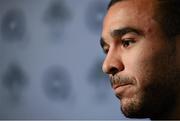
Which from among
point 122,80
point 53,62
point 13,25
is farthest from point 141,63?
point 13,25

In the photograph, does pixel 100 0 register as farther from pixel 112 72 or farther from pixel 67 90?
pixel 112 72

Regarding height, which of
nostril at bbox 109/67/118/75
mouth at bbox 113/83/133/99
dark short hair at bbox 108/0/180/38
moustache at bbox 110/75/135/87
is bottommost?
mouth at bbox 113/83/133/99

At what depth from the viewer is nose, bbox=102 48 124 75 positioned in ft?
2.80

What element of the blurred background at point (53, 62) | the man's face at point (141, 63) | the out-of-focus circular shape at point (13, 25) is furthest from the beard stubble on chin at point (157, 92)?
the out-of-focus circular shape at point (13, 25)

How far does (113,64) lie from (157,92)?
0.13 metres

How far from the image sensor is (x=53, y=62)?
5.11 ft

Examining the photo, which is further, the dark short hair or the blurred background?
the blurred background

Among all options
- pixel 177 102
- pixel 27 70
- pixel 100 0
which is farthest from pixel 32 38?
pixel 177 102

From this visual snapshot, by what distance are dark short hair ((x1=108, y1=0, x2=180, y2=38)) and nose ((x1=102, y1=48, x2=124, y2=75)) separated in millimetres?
135

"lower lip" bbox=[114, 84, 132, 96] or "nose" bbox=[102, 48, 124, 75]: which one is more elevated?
"nose" bbox=[102, 48, 124, 75]

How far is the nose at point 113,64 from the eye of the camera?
0.85m

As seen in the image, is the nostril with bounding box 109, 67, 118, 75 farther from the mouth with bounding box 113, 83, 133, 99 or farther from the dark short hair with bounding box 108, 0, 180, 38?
the dark short hair with bounding box 108, 0, 180, 38

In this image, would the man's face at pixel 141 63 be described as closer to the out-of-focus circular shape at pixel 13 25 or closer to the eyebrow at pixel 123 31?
the eyebrow at pixel 123 31

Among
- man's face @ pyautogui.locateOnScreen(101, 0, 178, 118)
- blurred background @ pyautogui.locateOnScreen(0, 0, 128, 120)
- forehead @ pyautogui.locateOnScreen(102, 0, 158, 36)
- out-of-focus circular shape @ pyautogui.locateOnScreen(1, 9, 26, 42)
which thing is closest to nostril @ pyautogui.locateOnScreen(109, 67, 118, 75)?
man's face @ pyautogui.locateOnScreen(101, 0, 178, 118)
